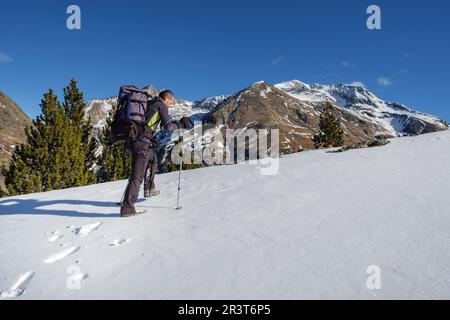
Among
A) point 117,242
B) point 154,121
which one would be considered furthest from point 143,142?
point 117,242

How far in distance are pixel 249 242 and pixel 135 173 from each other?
3.03 meters

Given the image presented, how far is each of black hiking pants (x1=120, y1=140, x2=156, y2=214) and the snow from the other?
0.39 m

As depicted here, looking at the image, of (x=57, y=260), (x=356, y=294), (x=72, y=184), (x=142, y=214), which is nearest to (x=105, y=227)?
(x=142, y=214)

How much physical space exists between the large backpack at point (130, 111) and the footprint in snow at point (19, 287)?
3.18 meters

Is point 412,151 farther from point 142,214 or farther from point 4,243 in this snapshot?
point 4,243

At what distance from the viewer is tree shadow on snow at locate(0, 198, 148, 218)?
6926 millimetres

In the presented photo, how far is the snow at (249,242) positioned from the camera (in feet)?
11.7

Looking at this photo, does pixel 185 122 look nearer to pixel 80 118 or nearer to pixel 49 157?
pixel 49 157

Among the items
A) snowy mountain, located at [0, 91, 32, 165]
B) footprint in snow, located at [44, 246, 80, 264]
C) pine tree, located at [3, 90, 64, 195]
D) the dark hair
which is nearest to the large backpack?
the dark hair

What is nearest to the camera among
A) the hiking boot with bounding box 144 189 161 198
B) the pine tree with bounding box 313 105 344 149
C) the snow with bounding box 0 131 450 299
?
the snow with bounding box 0 131 450 299

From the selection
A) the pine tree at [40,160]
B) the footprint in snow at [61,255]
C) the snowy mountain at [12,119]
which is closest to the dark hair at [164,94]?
the footprint in snow at [61,255]

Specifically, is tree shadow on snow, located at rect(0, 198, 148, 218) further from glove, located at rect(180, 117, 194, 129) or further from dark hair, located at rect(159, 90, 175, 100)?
dark hair, located at rect(159, 90, 175, 100)

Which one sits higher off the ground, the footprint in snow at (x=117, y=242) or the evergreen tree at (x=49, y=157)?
the evergreen tree at (x=49, y=157)

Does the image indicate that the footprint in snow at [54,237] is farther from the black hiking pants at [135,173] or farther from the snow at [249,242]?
the black hiking pants at [135,173]
